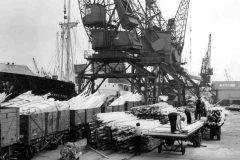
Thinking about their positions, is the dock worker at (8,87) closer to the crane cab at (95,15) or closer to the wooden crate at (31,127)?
the wooden crate at (31,127)

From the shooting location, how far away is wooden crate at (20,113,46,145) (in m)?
13.9

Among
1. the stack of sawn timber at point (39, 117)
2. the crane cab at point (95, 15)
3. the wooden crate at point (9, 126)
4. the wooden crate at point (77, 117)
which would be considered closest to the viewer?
the wooden crate at point (9, 126)

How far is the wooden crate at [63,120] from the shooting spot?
17188mm

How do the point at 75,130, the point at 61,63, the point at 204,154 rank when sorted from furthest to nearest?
the point at 61,63
the point at 75,130
the point at 204,154

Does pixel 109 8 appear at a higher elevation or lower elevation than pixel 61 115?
higher

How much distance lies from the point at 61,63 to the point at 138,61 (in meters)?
25.6

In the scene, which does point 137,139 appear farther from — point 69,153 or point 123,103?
point 123,103

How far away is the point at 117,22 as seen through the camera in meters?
43.8

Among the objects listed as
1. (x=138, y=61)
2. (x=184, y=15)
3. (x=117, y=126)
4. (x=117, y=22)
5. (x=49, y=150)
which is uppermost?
(x=184, y=15)

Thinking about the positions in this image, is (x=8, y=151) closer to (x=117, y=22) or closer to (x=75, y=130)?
(x=75, y=130)

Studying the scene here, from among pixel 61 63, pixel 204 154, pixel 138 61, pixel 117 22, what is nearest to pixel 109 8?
pixel 117 22

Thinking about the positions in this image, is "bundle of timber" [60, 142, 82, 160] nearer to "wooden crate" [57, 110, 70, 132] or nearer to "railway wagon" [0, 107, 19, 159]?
"railway wagon" [0, 107, 19, 159]

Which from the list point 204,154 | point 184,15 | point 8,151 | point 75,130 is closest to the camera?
point 8,151

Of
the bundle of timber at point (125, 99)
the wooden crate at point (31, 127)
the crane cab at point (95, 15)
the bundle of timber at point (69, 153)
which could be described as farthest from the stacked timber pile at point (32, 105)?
the crane cab at point (95, 15)
